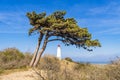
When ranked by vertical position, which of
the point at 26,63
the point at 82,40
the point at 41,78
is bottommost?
the point at 41,78

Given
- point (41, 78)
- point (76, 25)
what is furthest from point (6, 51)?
point (41, 78)

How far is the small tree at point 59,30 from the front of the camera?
83.6 ft

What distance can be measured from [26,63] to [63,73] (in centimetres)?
2214

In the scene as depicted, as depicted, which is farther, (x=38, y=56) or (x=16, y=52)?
(x=16, y=52)

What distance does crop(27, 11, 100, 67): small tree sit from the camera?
83.6 ft

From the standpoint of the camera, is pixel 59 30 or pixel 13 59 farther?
pixel 13 59

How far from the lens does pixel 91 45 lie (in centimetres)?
2542

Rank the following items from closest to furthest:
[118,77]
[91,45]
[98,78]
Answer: [118,77] → [98,78] → [91,45]

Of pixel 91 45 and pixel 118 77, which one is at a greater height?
pixel 91 45

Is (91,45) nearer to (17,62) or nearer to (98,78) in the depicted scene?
(17,62)

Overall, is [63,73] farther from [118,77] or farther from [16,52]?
[16,52]

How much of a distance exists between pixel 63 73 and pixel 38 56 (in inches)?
819

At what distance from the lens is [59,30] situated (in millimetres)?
25672

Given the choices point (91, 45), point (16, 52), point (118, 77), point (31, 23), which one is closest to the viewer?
point (118, 77)
